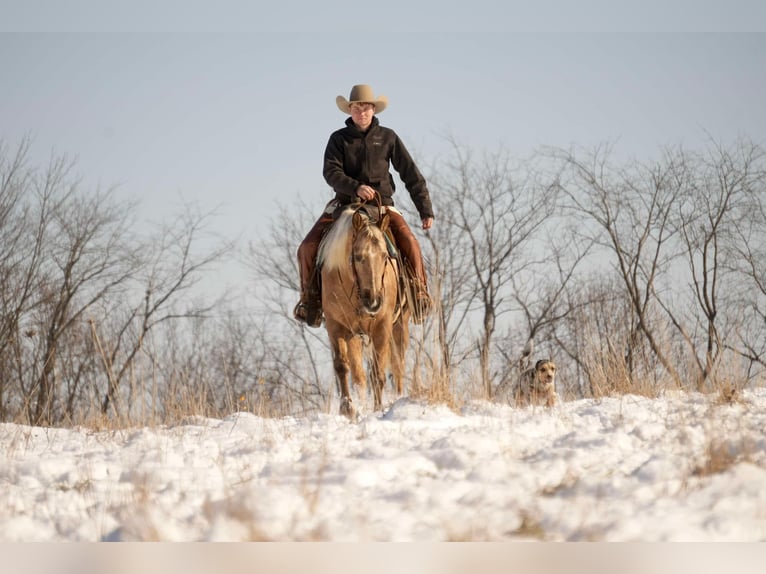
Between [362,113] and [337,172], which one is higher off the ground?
[362,113]

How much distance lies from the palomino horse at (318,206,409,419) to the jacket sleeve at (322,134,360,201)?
252 mm

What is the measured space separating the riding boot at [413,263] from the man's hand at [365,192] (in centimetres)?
43

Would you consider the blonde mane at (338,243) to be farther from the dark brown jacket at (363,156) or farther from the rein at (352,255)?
the dark brown jacket at (363,156)

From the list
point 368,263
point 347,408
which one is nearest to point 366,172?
point 368,263

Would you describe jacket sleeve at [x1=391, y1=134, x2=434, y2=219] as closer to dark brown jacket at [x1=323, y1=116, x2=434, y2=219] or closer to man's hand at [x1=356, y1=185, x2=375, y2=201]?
dark brown jacket at [x1=323, y1=116, x2=434, y2=219]

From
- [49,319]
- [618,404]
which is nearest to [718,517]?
[618,404]

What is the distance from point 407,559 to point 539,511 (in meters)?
0.68

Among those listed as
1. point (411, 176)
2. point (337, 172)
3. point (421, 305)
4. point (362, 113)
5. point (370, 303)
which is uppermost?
point (362, 113)

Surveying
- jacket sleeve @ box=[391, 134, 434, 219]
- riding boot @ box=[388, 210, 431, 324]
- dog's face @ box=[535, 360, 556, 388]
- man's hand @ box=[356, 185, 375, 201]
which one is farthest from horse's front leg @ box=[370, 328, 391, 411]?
dog's face @ box=[535, 360, 556, 388]

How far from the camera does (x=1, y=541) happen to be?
3.41m

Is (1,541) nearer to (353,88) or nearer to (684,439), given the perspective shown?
(684,439)

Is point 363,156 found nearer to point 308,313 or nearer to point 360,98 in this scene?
point 360,98

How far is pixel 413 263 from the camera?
8766mm

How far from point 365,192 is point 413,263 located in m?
1.08
